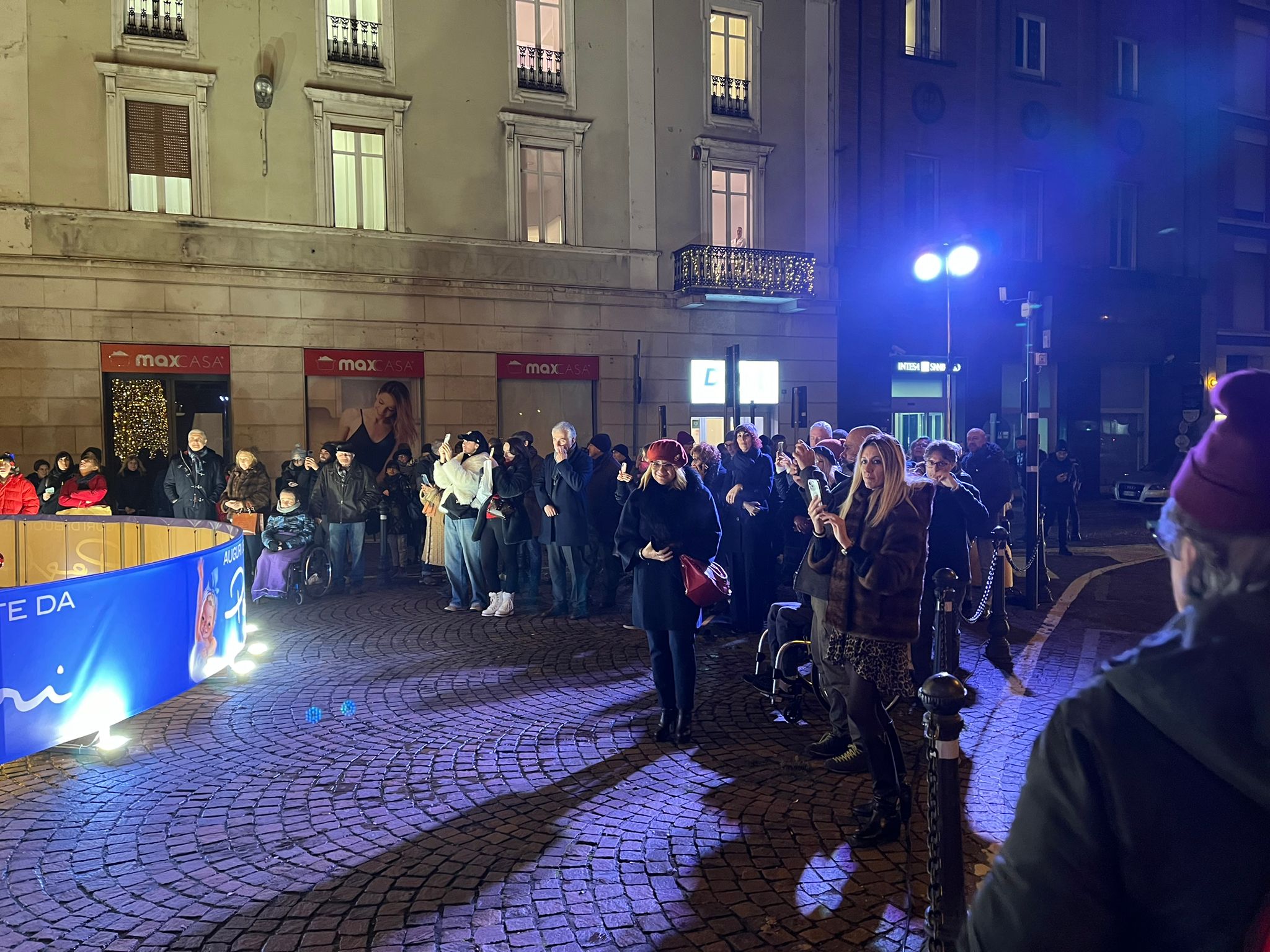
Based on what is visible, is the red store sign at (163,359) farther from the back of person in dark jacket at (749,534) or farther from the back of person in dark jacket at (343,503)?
the back of person in dark jacket at (749,534)

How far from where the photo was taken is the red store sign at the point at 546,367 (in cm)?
1997

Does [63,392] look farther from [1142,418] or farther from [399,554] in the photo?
[1142,418]

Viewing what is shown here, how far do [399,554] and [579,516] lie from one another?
5.33m

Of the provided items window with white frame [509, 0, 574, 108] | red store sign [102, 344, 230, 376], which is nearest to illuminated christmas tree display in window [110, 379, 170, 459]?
red store sign [102, 344, 230, 376]

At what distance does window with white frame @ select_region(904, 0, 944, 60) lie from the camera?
24844 mm

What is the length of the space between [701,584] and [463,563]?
5.67m

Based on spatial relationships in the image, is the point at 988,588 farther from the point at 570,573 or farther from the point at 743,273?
the point at 743,273

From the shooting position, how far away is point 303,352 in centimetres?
1831

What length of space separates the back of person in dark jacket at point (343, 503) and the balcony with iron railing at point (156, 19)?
36.8 feet

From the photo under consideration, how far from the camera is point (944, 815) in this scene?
3.56m

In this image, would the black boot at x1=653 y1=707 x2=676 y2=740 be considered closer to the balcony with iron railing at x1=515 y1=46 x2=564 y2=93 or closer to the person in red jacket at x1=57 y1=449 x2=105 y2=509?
the person in red jacket at x1=57 y1=449 x2=105 y2=509

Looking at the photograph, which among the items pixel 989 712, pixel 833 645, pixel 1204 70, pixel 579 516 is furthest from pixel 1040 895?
pixel 1204 70

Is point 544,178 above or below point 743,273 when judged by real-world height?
above

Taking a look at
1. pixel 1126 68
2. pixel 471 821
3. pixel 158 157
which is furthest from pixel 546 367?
pixel 1126 68
